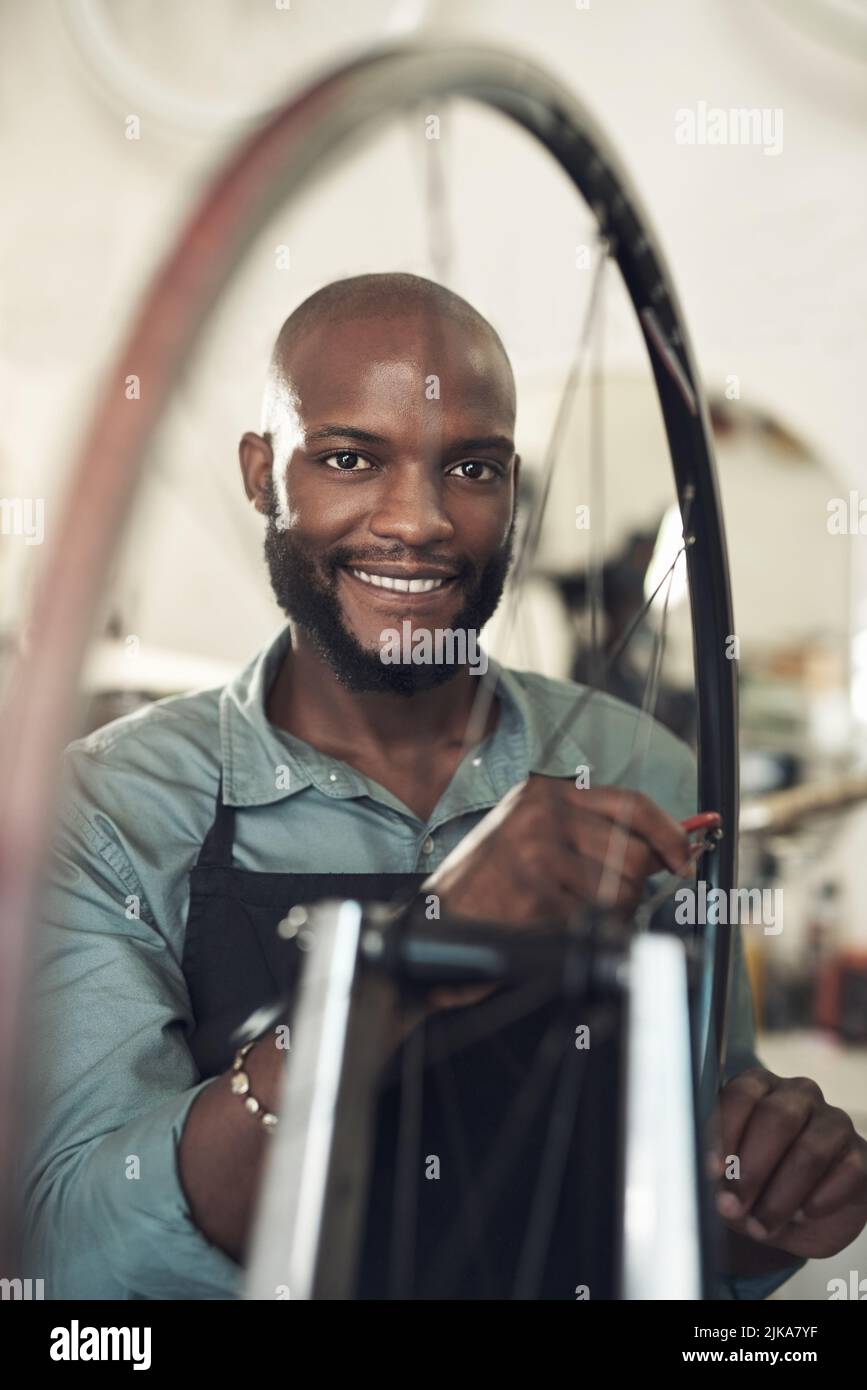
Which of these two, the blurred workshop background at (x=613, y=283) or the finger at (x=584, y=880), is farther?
the blurred workshop background at (x=613, y=283)

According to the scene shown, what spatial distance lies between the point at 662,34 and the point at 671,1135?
3.70ft

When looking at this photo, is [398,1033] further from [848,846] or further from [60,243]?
[60,243]

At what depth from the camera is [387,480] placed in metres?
0.52

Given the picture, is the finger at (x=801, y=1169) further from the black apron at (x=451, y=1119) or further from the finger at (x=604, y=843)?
the finger at (x=604, y=843)

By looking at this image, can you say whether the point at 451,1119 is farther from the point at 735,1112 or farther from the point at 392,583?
the point at 392,583

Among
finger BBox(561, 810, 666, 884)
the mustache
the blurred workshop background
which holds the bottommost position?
finger BBox(561, 810, 666, 884)

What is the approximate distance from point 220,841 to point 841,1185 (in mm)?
→ 264

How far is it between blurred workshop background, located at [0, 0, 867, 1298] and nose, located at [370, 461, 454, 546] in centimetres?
63

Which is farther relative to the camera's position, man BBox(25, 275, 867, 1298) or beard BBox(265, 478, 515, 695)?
beard BBox(265, 478, 515, 695)

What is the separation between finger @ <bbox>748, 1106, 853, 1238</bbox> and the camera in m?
0.49

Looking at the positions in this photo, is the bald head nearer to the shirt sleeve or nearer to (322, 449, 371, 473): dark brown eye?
(322, 449, 371, 473): dark brown eye

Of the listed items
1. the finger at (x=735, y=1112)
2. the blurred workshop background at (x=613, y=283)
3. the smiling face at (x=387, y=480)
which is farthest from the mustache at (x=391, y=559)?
the blurred workshop background at (x=613, y=283)

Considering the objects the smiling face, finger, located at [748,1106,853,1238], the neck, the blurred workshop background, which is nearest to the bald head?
the smiling face

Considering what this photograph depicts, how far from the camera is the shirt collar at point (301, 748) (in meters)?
0.56
